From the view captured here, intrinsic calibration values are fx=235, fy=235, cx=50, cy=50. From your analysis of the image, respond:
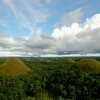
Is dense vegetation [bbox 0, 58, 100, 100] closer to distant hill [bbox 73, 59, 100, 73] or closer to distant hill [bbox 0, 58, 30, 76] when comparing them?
distant hill [bbox 73, 59, 100, 73]

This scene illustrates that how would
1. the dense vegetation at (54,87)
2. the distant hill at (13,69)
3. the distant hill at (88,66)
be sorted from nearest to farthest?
the dense vegetation at (54,87) → the distant hill at (88,66) → the distant hill at (13,69)

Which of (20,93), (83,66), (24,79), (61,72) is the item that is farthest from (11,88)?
(83,66)

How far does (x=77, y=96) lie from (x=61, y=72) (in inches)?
468

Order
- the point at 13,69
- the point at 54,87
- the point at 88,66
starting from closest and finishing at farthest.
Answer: the point at 54,87 → the point at 88,66 → the point at 13,69

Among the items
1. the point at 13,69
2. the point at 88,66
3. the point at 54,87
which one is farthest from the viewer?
the point at 13,69

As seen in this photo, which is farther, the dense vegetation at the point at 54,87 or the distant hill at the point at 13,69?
the distant hill at the point at 13,69

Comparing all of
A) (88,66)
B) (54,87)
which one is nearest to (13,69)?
(54,87)

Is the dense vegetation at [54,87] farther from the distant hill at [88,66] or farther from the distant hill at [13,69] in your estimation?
the distant hill at [13,69]

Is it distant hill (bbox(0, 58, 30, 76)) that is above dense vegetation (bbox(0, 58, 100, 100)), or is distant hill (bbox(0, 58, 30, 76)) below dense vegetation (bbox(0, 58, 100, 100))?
above

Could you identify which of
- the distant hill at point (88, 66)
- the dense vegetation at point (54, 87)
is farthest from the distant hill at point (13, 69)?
the distant hill at point (88, 66)

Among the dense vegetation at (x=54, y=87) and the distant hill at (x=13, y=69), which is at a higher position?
the distant hill at (x=13, y=69)

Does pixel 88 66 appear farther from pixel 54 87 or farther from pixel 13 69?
pixel 13 69

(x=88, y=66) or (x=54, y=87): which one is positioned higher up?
(x=88, y=66)

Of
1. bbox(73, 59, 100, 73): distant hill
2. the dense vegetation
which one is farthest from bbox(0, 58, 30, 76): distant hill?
bbox(73, 59, 100, 73): distant hill
